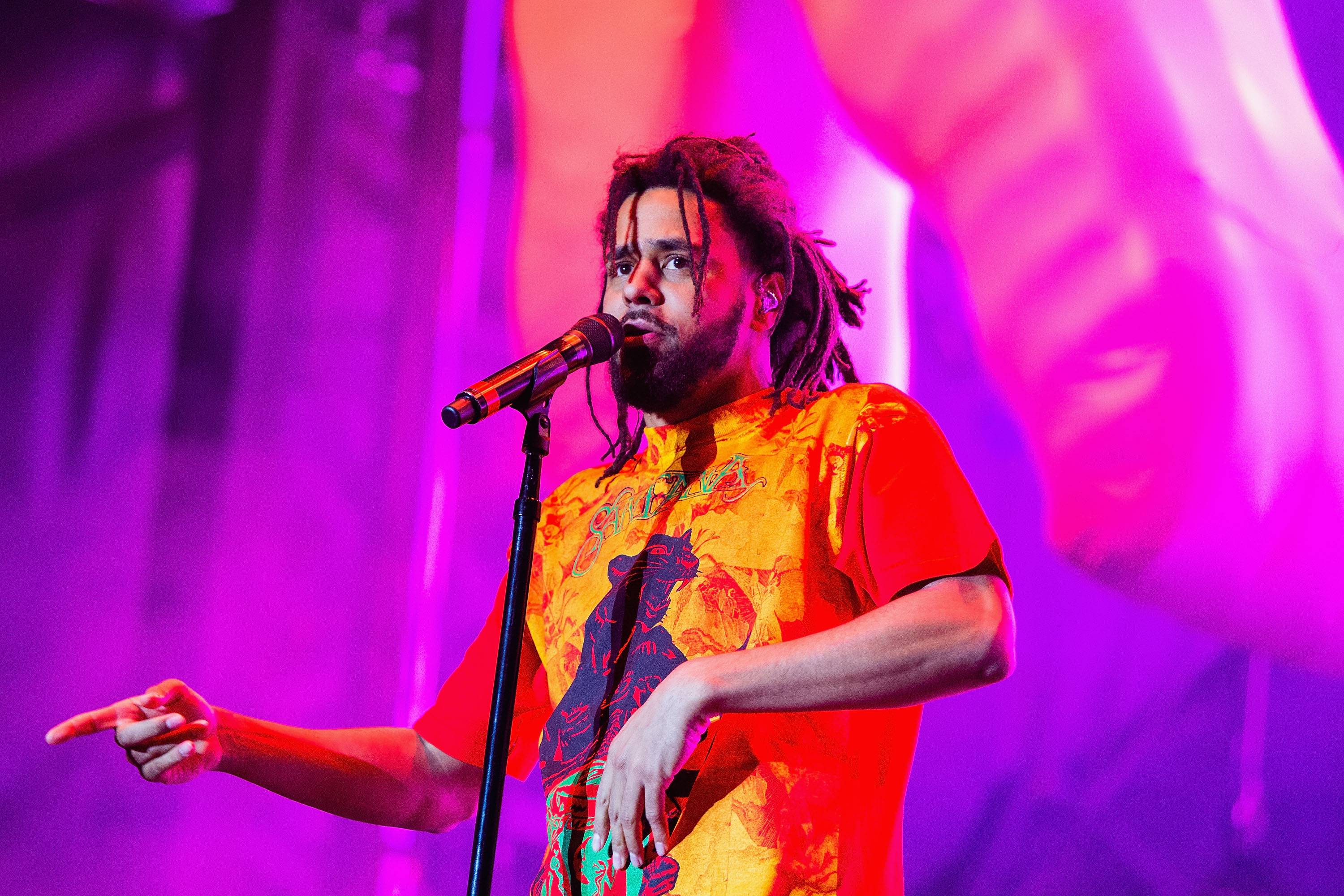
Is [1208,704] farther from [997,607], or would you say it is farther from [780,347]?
[780,347]

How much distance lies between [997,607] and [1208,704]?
717 mm

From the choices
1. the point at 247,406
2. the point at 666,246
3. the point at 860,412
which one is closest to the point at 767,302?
the point at 666,246

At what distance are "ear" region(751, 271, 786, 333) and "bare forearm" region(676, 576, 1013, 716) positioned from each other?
75 centimetres

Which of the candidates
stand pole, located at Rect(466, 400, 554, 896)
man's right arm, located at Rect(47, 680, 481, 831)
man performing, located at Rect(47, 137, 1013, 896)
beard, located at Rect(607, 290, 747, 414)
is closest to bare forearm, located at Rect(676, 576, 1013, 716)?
man performing, located at Rect(47, 137, 1013, 896)

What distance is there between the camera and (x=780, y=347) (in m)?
2.01

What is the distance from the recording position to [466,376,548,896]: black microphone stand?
4.51 ft

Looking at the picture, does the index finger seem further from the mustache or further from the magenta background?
the magenta background

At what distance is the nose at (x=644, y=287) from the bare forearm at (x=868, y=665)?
70 cm

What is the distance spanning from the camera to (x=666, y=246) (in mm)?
1898

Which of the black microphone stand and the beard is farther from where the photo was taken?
the beard

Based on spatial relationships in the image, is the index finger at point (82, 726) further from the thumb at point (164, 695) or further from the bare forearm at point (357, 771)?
the bare forearm at point (357, 771)

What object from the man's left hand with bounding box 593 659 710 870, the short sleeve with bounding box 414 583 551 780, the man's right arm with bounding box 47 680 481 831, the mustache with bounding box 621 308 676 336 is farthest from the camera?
the short sleeve with bounding box 414 583 551 780

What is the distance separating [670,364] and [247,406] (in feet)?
4.34

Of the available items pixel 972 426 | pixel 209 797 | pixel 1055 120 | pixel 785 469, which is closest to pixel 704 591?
pixel 785 469
